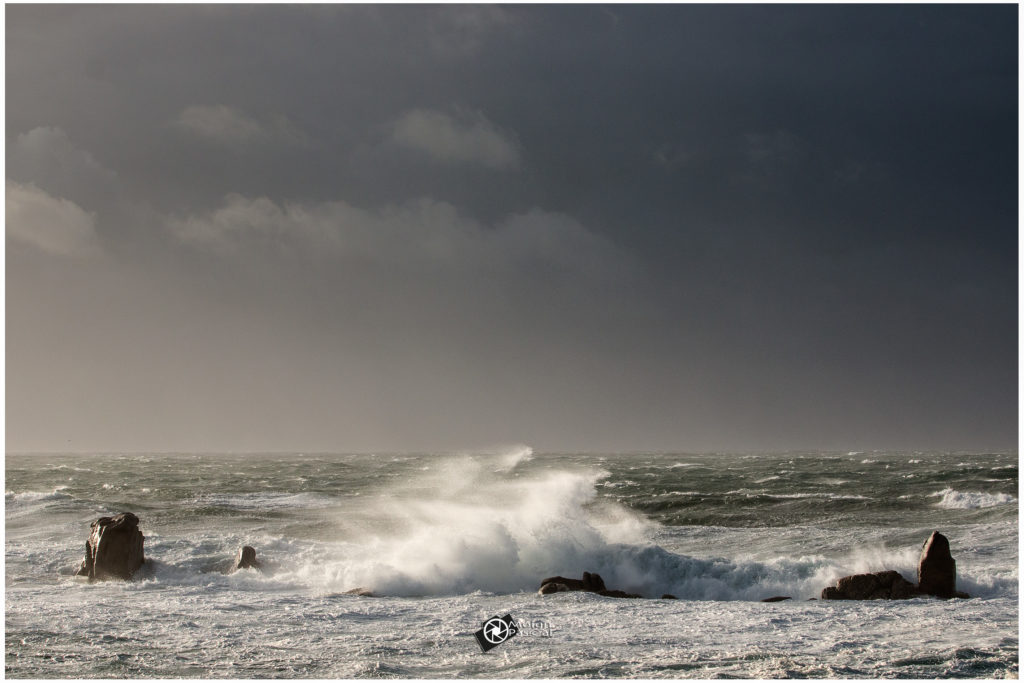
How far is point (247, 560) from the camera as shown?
18469mm

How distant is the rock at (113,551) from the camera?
17.3 m

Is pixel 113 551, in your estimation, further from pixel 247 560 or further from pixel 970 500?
pixel 970 500

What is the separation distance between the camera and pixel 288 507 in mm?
31375

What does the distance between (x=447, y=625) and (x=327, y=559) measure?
8.25 meters

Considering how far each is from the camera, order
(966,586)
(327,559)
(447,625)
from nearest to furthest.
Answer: (447,625) → (966,586) → (327,559)

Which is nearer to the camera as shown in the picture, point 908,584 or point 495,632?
point 495,632

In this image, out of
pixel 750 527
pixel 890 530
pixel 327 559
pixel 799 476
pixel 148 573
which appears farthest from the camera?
pixel 799 476

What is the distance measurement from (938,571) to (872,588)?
5.40 feet

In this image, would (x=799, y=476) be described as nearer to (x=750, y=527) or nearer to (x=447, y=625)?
(x=750, y=527)

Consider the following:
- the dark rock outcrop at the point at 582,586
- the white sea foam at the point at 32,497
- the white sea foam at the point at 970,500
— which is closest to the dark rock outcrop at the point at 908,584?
the dark rock outcrop at the point at 582,586

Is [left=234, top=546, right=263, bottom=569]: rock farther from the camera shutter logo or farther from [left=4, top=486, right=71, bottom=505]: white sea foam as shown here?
[left=4, top=486, right=71, bottom=505]: white sea foam

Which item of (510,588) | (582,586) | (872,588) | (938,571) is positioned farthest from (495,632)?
(938,571)

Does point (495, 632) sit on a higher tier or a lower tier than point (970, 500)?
higher

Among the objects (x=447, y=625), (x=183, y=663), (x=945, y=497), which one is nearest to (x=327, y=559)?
(x=447, y=625)
